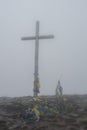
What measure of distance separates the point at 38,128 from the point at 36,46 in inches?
156

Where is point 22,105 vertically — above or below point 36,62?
below

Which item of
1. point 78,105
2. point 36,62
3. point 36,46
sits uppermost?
point 36,46

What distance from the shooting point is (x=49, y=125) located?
4859 mm

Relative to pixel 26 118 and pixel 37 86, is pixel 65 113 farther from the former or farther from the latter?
pixel 37 86

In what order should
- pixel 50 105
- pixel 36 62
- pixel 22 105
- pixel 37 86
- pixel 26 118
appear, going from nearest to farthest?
pixel 26 118
pixel 50 105
pixel 22 105
pixel 37 86
pixel 36 62

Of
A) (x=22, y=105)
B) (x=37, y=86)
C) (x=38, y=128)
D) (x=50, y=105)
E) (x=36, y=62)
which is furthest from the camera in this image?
(x=36, y=62)

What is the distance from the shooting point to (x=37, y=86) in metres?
7.12

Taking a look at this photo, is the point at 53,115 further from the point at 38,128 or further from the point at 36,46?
the point at 36,46

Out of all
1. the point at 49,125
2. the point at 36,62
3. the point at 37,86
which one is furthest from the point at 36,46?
the point at 49,125

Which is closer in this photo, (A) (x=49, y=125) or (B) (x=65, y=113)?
(A) (x=49, y=125)

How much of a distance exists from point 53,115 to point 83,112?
0.62 meters

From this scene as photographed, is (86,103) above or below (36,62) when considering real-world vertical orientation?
below

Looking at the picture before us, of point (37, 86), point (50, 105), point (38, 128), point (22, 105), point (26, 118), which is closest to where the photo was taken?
point (38, 128)

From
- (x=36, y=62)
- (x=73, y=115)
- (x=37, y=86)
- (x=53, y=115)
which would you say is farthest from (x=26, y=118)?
(x=36, y=62)
